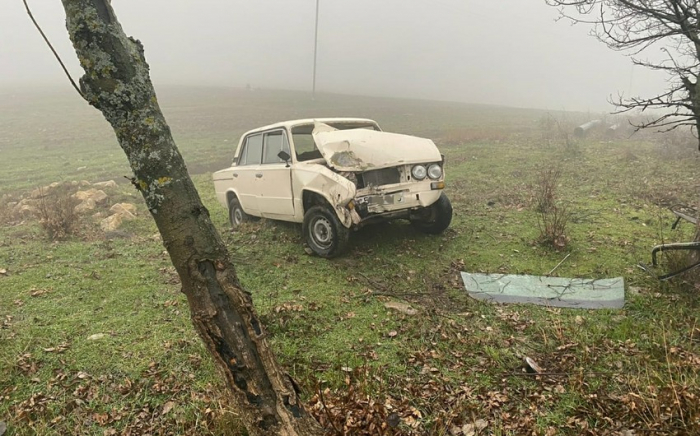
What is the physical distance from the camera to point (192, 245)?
90.8 inches

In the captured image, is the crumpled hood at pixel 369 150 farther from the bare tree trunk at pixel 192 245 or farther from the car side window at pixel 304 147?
the bare tree trunk at pixel 192 245

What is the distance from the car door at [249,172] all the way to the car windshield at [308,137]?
64 cm

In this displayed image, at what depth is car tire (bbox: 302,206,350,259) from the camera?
5699mm

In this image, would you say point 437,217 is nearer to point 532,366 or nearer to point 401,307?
point 401,307

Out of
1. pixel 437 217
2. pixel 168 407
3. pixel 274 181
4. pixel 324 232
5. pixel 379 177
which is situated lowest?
pixel 168 407

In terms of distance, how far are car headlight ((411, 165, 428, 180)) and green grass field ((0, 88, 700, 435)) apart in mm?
1036

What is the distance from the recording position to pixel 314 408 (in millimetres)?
2939

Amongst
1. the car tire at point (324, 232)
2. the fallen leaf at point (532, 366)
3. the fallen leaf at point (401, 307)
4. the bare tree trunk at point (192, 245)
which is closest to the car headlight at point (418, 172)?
the car tire at point (324, 232)

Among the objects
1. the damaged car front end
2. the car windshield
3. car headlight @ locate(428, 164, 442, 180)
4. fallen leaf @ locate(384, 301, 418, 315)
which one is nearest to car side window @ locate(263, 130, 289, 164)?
the car windshield

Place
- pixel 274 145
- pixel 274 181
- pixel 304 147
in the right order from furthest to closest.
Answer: pixel 304 147
pixel 274 145
pixel 274 181

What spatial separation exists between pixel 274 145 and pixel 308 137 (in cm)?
91

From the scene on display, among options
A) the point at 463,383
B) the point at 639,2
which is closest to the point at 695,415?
the point at 463,383

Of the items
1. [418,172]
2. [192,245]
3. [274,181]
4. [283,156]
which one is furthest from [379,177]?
[192,245]

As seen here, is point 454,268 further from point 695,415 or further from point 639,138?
point 639,138
